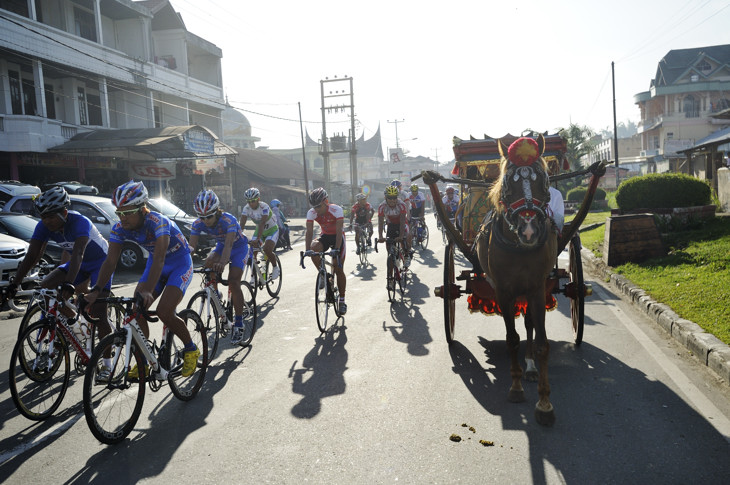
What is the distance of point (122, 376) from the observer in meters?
4.45

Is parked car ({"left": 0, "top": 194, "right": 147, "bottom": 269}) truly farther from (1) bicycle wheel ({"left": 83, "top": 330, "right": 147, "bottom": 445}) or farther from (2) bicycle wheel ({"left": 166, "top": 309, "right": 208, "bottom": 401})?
(1) bicycle wheel ({"left": 83, "top": 330, "right": 147, "bottom": 445})

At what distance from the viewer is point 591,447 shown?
3.93 m

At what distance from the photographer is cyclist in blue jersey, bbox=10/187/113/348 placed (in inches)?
217

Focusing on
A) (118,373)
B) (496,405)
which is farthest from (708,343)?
(118,373)

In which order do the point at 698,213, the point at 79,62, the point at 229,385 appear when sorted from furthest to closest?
the point at 79,62, the point at 698,213, the point at 229,385

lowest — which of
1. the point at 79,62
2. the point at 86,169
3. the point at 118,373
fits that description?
the point at 118,373

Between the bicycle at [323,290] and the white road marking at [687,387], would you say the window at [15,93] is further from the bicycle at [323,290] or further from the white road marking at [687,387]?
the white road marking at [687,387]

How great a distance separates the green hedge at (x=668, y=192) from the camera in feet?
45.0

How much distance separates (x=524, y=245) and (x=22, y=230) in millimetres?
12091

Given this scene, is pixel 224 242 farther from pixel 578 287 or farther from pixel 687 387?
pixel 687 387

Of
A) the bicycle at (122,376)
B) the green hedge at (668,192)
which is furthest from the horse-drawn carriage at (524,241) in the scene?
the green hedge at (668,192)

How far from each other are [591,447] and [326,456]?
1870 millimetres

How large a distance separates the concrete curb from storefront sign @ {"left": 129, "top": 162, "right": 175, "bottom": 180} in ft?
81.7

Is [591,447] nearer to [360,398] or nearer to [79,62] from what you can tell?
[360,398]
